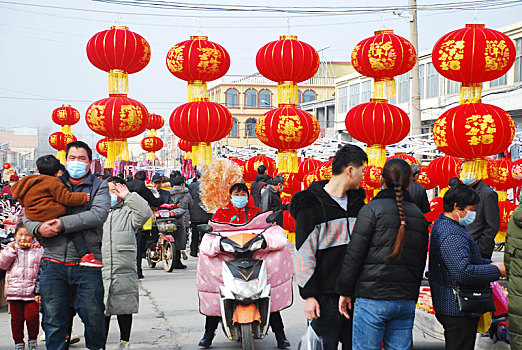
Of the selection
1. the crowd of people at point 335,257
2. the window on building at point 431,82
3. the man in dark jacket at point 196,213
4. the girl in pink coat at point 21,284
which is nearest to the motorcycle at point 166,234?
the man in dark jacket at point 196,213

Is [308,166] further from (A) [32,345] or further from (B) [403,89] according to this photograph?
(B) [403,89]

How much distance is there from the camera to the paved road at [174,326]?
6613mm

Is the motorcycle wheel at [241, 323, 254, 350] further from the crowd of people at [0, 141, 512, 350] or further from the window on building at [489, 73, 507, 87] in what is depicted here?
the window on building at [489, 73, 507, 87]

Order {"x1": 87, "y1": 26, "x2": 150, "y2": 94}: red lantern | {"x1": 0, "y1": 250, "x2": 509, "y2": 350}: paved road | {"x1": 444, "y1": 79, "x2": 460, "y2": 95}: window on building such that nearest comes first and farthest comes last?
{"x1": 0, "y1": 250, "x2": 509, "y2": 350}: paved road
{"x1": 87, "y1": 26, "x2": 150, "y2": 94}: red lantern
{"x1": 444, "y1": 79, "x2": 460, "y2": 95}: window on building

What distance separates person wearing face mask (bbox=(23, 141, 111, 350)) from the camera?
193 inches

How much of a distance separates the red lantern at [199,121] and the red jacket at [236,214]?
20.7 feet

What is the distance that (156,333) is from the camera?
23.4ft

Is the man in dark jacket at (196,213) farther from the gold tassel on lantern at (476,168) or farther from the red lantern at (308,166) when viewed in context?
the gold tassel on lantern at (476,168)

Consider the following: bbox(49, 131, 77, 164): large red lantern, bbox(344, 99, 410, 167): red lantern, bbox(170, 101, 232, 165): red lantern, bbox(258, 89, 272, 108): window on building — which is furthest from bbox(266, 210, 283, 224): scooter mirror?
bbox(258, 89, 272, 108): window on building

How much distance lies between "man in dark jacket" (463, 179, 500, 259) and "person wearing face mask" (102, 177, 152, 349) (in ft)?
11.9

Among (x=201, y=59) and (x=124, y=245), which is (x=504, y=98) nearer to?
(x=201, y=59)

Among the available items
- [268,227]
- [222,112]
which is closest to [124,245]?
[268,227]

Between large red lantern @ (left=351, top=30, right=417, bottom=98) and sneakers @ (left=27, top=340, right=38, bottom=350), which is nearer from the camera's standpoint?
sneakers @ (left=27, top=340, right=38, bottom=350)

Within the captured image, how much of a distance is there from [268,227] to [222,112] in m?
7.29
